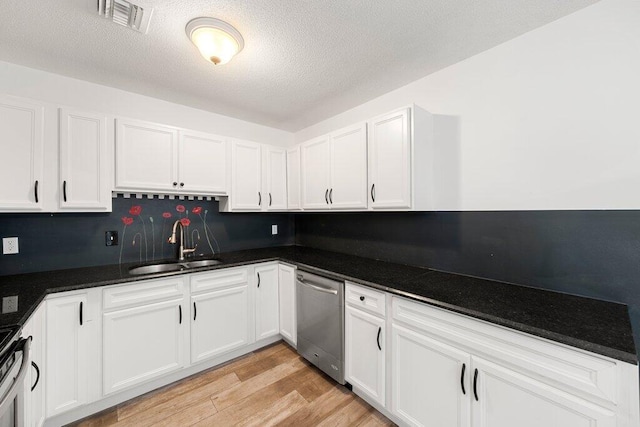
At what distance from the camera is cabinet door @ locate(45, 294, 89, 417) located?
61.2 inches

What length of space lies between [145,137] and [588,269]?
3224 mm

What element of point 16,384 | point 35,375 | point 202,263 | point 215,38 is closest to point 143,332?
point 35,375

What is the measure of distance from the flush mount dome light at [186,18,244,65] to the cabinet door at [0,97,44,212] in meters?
1.27

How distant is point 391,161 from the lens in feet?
6.40

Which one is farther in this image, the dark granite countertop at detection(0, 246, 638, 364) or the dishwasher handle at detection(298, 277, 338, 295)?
the dishwasher handle at detection(298, 277, 338, 295)

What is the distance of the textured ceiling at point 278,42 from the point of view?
1.37 metres

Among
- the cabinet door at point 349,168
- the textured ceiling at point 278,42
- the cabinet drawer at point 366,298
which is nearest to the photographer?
the textured ceiling at point 278,42

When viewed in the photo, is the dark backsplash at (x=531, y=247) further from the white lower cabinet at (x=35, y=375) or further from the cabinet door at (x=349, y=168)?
the white lower cabinet at (x=35, y=375)

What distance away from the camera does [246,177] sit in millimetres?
2766

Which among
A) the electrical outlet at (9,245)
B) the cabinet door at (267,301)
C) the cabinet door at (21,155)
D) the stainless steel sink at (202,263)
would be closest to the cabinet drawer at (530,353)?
the cabinet door at (267,301)

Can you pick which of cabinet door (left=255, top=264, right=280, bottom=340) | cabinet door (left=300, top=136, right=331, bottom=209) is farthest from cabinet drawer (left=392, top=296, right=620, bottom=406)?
cabinet door (left=255, top=264, right=280, bottom=340)

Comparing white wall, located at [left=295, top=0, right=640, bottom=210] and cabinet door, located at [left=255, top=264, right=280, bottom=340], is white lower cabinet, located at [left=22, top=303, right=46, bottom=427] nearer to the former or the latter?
cabinet door, located at [left=255, top=264, right=280, bottom=340]

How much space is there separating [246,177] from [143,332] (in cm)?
164

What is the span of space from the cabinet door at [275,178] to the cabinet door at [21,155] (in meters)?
1.75
